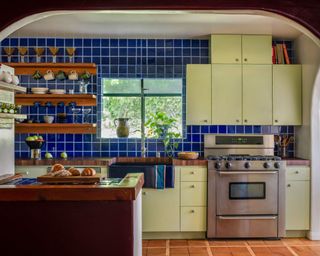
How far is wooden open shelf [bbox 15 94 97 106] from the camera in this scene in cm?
507

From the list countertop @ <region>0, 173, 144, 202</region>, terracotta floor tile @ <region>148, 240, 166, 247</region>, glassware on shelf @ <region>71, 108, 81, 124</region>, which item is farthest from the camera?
glassware on shelf @ <region>71, 108, 81, 124</region>

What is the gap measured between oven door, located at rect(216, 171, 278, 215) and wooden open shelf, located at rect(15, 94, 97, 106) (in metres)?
1.95

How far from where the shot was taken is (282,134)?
17.5ft

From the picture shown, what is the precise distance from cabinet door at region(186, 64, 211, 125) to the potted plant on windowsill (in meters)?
0.38

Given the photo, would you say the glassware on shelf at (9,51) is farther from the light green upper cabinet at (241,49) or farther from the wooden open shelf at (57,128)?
the light green upper cabinet at (241,49)

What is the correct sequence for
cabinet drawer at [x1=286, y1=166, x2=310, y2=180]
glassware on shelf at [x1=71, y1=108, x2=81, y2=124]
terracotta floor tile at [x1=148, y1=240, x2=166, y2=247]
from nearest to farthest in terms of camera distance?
1. terracotta floor tile at [x1=148, y1=240, x2=166, y2=247]
2. cabinet drawer at [x1=286, y1=166, x2=310, y2=180]
3. glassware on shelf at [x1=71, y1=108, x2=81, y2=124]

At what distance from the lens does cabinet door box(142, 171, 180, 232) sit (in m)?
4.70

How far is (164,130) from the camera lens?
5.28m

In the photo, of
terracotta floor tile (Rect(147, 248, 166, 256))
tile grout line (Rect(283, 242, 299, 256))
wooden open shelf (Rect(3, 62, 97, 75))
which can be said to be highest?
wooden open shelf (Rect(3, 62, 97, 75))

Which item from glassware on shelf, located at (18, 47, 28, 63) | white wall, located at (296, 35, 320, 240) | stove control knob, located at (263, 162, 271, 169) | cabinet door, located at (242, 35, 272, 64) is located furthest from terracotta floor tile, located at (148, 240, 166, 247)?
glassware on shelf, located at (18, 47, 28, 63)

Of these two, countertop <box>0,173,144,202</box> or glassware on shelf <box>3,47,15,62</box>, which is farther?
glassware on shelf <box>3,47,15,62</box>

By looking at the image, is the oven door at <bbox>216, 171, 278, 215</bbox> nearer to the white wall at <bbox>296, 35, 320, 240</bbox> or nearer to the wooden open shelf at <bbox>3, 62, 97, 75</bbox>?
the white wall at <bbox>296, 35, 320, 240</bbox>

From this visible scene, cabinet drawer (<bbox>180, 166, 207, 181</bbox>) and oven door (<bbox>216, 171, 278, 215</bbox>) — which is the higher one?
cabinet drawer (<bbox>180, 166, 207, 181</bbox>)

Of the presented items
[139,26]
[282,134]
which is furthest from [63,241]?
[282,134]
